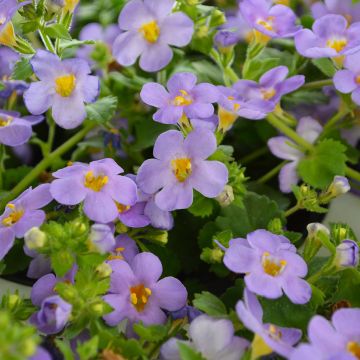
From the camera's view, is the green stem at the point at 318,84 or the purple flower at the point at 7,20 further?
the green stem at the point at 318,84

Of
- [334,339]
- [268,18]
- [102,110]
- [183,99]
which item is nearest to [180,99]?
[183,99]

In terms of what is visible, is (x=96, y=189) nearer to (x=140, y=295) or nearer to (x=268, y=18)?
(x=140, y=295)

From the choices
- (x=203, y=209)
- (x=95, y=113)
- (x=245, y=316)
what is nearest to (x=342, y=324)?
(x=245, y=316)

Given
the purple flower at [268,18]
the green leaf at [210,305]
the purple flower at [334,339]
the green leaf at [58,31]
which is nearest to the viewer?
the purple flower at [334,339]

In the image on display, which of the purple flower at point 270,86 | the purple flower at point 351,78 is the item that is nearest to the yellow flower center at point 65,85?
the purple flower at point 270,86

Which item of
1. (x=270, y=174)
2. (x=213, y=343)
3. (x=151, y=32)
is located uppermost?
(x=151, y=32)

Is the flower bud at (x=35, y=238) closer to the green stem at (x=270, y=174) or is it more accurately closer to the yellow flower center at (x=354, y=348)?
the yellow flower center at (x=354, y=348)

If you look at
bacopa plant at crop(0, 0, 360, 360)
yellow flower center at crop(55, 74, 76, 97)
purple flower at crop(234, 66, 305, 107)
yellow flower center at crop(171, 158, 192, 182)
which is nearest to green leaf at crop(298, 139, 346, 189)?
bacopa plant at crop(0, 0, 360, 360)
